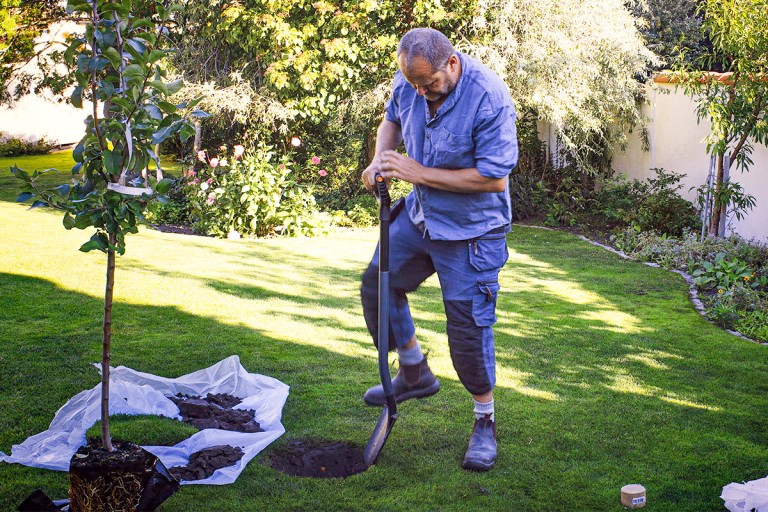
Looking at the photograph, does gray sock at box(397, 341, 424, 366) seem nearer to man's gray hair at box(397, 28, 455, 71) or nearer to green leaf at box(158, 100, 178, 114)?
man's gray hair at box(397, 28, 455, 71)

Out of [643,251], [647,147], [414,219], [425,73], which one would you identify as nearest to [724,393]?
[414,219]

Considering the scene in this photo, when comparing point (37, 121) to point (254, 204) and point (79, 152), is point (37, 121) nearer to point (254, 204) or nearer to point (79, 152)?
point (254, 204)

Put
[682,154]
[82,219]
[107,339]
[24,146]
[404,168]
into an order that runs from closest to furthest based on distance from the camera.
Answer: [82,219] < [107,339] < [404,168] < [682,154] < [24,146]

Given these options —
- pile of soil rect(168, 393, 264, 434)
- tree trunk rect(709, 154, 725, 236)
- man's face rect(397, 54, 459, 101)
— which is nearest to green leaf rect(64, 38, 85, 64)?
man's face rect(397, 54, 459, 101)

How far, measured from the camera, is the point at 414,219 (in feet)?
11.2

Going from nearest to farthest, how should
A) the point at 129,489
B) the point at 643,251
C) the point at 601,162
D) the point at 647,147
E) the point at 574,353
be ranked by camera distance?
the point at 129,489, the point at 574,353, the point at 643,251, the point at 647,147, the point at 601,162

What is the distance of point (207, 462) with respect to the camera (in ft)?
10.7

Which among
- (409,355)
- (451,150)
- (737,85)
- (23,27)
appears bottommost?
(409,355)

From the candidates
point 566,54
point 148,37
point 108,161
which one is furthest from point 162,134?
point 566,54

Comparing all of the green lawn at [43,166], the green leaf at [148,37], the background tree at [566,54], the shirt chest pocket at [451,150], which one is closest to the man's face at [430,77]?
the shirt chest pocket at [451,150]

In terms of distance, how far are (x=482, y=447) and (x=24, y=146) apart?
21.3m

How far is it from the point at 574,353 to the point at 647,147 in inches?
252

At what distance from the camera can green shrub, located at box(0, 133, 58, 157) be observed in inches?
853

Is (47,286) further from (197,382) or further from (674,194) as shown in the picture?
(674,194)
